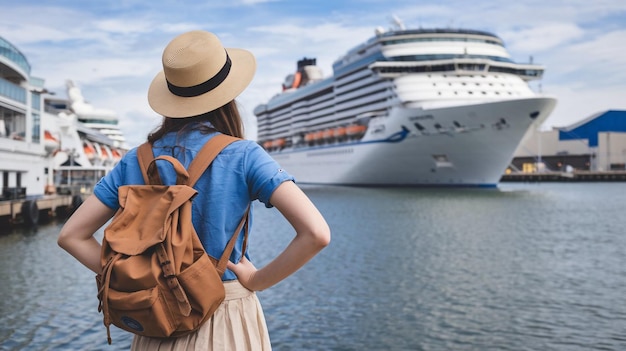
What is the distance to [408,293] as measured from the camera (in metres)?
11.3

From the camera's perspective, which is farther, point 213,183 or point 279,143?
point 279,143

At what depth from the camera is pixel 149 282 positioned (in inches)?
69.5

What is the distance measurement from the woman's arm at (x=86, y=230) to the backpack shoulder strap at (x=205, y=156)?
0.31 m

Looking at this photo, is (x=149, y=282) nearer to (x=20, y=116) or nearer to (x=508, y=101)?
(x=20, y=116)

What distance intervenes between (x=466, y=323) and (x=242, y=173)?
7.92 meters

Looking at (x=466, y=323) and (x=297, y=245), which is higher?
(x=297, y=245)

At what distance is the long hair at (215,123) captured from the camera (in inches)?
81.7

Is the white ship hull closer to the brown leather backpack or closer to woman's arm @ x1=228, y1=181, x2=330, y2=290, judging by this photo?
woman's arm @ x1=228, y1=181, x2=330, y2=290

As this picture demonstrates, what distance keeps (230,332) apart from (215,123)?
2.11 feet

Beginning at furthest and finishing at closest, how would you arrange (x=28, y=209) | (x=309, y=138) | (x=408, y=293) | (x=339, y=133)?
(x=309, y=138) → (x=339, y=133) → (x=28, y=209) → (x=408, y=293)

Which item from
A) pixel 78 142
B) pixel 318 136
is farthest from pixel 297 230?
pixel 318 136

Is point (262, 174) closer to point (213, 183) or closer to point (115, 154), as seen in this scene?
point (213, 183)

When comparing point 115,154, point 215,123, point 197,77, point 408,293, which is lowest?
point 408,293

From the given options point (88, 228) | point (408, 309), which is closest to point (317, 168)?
point (408, 309)
